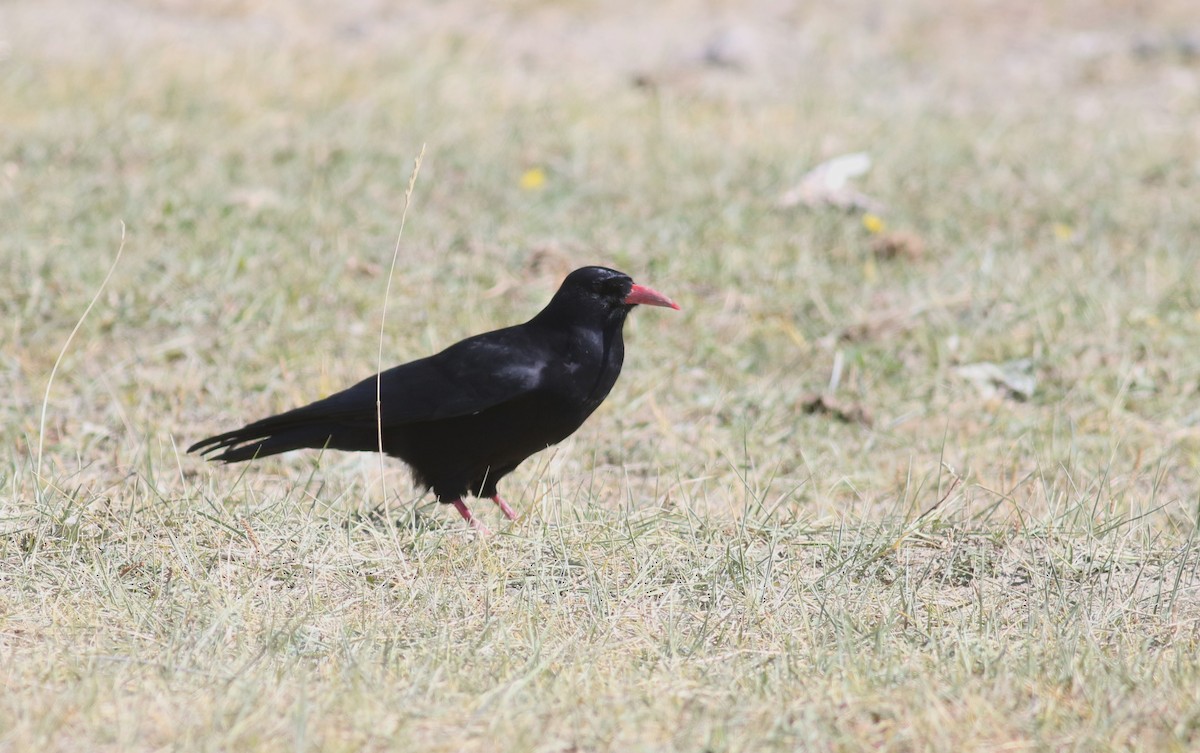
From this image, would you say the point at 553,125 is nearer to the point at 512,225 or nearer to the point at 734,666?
the point at 512,225

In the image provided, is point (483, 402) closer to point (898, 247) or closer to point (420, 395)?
point (420, 395)

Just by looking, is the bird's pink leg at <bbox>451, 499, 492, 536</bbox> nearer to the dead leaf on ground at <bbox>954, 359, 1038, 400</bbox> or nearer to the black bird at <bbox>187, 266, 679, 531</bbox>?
the black bird at <bbox>187, 266, 679, 531</bbox>

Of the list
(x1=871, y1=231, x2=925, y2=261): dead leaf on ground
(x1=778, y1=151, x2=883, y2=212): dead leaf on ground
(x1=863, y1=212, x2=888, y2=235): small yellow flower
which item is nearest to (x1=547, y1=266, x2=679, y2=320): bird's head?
(x1=871, y1=231, x2=925, y2=261): dead leaf on ground

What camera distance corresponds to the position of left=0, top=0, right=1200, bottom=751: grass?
2.93 metres

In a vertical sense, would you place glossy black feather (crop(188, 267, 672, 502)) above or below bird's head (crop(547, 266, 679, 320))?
below

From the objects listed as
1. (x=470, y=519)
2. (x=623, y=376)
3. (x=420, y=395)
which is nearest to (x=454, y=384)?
(x=420, y=395)

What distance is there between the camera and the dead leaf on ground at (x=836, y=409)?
5.32 metres

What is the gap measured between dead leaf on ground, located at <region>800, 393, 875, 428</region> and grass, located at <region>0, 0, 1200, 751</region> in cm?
2

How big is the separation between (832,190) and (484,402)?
3.83m

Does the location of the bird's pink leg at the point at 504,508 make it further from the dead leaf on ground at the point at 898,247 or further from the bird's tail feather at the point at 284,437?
the dead leaf on ground at the point at 898,247

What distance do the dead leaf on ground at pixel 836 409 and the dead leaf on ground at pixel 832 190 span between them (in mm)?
2055

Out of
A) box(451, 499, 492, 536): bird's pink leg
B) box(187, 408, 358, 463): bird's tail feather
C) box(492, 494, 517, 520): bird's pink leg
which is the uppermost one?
box(187, 408, 358, 463): bird's tail feather

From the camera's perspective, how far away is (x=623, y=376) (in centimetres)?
560

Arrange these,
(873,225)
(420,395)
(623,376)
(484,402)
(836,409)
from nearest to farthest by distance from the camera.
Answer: (484,402)
(420,395)
(836,409)
(623,376)
(873,225)
